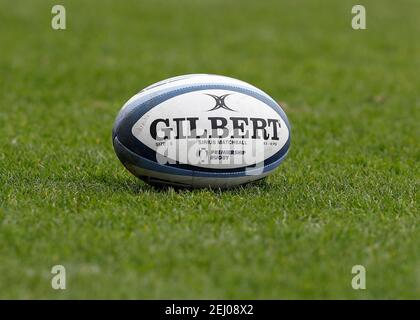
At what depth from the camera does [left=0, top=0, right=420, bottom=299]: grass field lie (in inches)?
143

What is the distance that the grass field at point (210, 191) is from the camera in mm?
3637

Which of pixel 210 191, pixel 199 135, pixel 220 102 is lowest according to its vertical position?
A: pixel 210 191

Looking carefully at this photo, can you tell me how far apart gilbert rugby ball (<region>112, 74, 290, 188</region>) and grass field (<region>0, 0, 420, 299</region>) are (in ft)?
0.45

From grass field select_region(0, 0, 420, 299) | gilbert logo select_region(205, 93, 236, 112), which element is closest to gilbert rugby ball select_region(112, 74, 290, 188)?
gilbert logo select_region(205, 93, 236, 112)

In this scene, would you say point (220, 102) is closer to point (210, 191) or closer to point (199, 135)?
point (199, 135)

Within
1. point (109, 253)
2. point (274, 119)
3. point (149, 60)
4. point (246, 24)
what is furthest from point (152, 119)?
point (246, 24)

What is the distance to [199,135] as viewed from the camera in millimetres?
4887

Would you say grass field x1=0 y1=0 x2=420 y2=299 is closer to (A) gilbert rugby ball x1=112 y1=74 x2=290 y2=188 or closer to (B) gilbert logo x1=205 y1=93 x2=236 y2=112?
(A) gilbert rugby ball x1=112 y1=74 x2=290 y2=188

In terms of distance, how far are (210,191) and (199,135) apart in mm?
363

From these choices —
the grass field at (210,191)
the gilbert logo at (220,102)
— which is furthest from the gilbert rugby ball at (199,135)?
the grass field at (210,191)

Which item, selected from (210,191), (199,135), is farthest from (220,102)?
(210,191)

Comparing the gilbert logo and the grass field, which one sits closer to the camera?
the grass field
